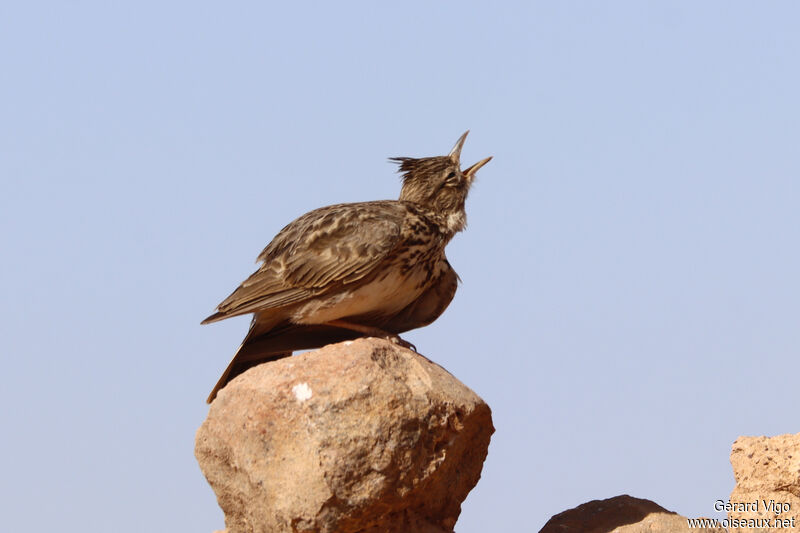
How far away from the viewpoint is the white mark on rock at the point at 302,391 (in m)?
7.95

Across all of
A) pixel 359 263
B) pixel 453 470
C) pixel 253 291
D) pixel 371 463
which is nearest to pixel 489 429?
pixel 453 470

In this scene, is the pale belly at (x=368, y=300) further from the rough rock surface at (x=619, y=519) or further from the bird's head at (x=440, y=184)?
the rough rock surface at (x=619, y=519)

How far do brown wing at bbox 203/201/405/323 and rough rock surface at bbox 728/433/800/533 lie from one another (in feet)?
12.3

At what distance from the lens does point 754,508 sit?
971cm

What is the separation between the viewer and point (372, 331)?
31.9ft

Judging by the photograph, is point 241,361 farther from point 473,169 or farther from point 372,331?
point 473,169

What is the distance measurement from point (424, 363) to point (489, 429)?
780mm

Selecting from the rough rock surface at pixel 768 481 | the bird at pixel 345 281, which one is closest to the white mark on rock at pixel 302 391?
the bird at pixel 345 281

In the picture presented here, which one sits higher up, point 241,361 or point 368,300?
point 368,300

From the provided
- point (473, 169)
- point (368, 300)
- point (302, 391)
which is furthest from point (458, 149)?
point (302, 391)

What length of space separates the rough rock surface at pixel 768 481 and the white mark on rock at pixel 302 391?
4.16 meters

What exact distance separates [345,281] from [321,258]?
1.07 ft

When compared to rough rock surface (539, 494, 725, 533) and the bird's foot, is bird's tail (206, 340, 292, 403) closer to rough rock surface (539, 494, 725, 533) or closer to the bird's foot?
the bird's foot

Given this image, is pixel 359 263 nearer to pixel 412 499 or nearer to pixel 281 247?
pixel 281 247
